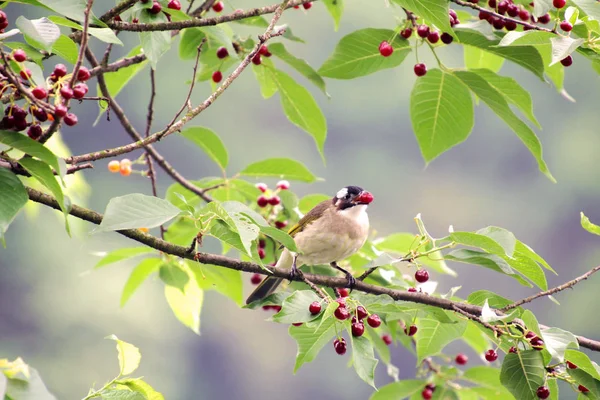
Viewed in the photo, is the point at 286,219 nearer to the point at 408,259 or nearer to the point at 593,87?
the point at 408,259

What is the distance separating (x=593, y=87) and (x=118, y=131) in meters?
9.76

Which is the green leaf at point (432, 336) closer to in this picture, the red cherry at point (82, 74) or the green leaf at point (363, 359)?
the green leaf at point (363, 359)

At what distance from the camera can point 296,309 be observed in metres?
1.38

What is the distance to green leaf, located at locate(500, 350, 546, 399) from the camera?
4.77 ft

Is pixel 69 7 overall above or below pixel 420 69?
above

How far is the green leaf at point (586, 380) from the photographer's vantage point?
144 cm

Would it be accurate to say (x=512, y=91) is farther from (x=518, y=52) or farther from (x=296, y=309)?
(x=296, y=309)

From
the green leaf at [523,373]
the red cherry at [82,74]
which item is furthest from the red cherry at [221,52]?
the green leaf at [523,373]

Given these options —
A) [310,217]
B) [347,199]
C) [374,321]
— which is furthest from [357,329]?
[347,199]

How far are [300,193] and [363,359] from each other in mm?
10452

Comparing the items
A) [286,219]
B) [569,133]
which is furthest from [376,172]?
[286,219]

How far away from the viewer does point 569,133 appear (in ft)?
55.7

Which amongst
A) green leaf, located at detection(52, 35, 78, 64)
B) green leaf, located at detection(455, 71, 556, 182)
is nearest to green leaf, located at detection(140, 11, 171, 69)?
green leaf, located at detection(52, 35, 78, 64)

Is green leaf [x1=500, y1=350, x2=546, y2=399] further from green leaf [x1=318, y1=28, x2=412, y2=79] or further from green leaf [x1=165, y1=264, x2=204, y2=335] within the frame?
green leaf [x1=165, y1=264, x2=204, y2=335]
